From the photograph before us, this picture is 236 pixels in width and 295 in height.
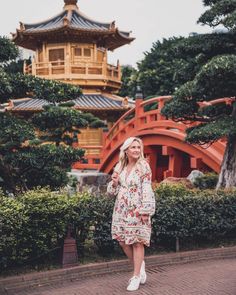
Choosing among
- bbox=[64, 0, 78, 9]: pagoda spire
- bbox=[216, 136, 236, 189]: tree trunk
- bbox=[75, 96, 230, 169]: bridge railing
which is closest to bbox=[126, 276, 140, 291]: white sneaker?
bbox=[216, 136, 236, 189]: tree trunk

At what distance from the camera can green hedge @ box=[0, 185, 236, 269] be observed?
5964 millimetres

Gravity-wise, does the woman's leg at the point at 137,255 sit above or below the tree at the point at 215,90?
below

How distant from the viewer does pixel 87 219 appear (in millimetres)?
6578

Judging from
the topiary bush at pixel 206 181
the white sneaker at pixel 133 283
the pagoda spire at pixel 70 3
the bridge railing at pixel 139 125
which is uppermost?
the pagoda spire at pixel 70 3

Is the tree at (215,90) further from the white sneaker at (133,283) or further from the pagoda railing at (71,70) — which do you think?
the pagoda railing at (71,70)

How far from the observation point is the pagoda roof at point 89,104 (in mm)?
22594

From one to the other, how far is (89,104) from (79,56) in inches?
137

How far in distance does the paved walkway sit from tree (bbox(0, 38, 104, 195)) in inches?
98.4

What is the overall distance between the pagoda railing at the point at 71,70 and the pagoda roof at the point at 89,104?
1.14m

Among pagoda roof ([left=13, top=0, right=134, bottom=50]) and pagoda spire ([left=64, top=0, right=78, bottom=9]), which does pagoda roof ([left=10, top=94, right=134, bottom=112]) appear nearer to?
pagoda roof ([left=13, top=0, right=134, bottom=50])

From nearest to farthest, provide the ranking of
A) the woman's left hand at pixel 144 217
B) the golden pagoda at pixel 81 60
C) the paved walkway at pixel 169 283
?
the woman's left hand at pixel 144 217
the paved walkway at pixel 169 283
the golden pagoda at pixel 81 60

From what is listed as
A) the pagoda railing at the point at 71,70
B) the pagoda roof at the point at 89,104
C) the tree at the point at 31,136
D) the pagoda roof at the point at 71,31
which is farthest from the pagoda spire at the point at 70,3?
the tree at the point at 31,136

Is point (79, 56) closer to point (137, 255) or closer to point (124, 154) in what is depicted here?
point (124, 154)

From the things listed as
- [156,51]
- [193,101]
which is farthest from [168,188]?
[156,51]
